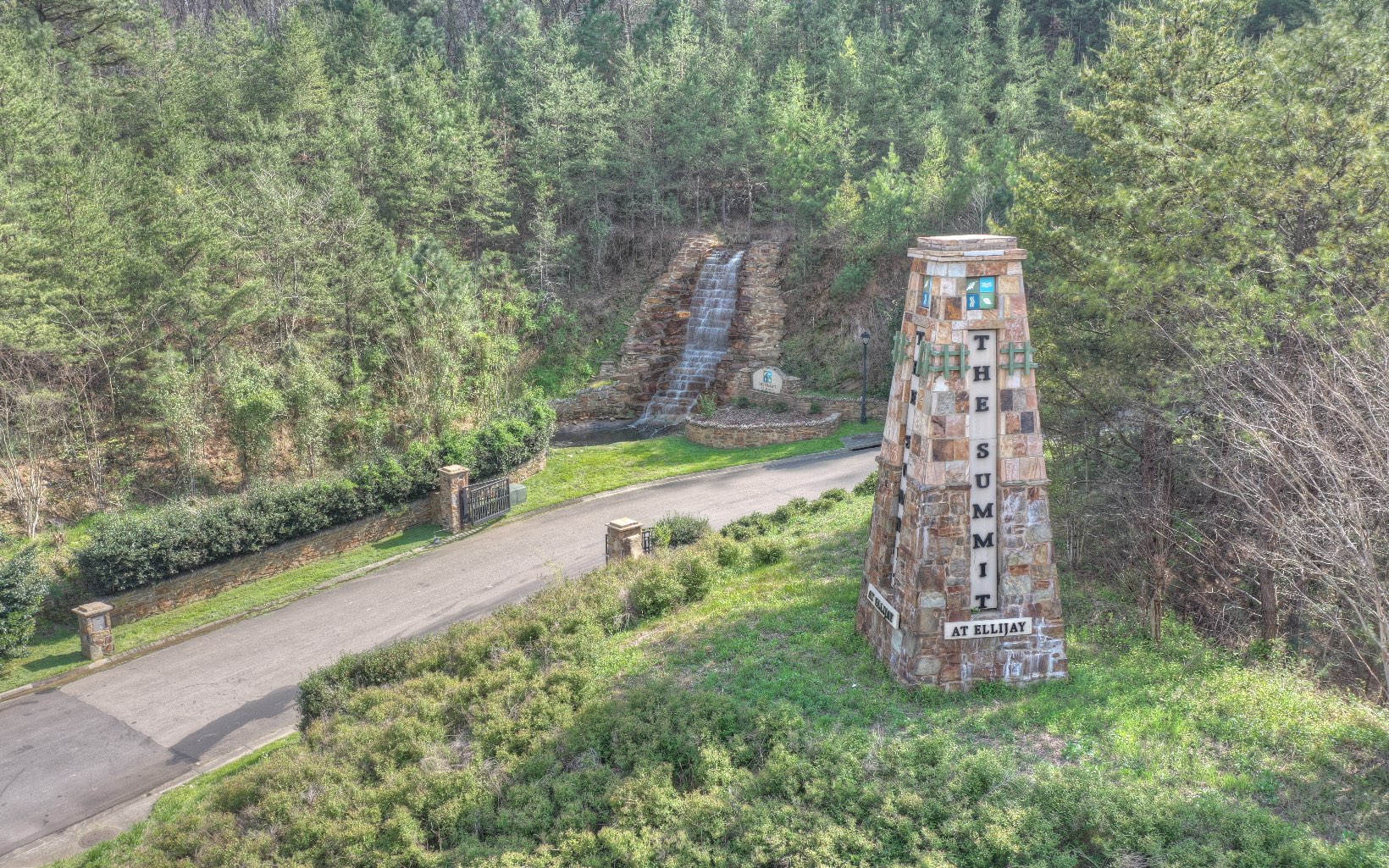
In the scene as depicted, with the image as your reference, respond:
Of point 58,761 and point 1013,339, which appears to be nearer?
point 1013,339

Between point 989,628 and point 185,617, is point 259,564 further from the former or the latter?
point 989,628

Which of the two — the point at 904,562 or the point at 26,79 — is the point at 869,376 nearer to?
the point at 904,562

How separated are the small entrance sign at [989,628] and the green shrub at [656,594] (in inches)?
204

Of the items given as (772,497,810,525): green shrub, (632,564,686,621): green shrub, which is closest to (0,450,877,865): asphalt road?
(772,497,810,525): green shrub

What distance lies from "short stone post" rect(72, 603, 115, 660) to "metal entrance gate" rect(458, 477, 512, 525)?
24.2 ft

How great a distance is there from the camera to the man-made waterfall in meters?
33.2

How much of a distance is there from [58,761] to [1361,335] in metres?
17.9

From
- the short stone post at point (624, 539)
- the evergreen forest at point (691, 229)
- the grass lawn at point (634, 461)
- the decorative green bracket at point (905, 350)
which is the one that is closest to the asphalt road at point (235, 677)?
the grass lawn at point (634, 461)

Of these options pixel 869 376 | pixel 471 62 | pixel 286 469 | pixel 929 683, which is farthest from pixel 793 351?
pixel 929 683

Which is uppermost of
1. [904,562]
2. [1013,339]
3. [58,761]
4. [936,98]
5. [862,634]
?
[936,98]

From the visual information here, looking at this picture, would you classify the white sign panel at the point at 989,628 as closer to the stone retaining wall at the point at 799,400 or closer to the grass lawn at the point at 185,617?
the grass lawn at the point at 185,617

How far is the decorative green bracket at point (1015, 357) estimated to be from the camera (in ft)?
31.5

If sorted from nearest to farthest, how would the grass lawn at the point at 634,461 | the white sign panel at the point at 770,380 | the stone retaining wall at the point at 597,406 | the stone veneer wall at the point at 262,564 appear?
the stone veneer wall at the point at 262,564 → the grass lawn at the point at 634,461 → the white sign panel at the point at 770,380 → the stone retaining wall at the point at 597,406

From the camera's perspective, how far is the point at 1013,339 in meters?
9.63
